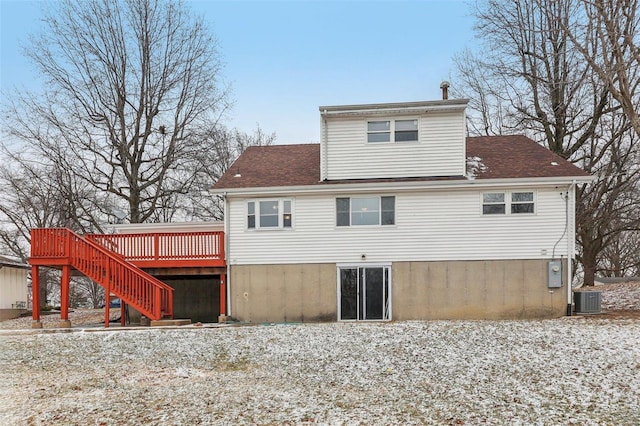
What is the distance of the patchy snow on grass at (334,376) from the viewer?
7363mm

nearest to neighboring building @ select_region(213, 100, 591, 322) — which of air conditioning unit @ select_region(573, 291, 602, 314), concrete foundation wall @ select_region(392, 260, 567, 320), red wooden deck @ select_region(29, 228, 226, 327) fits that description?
concrete foundation wall @ select_region(392, 260, 567, 320)

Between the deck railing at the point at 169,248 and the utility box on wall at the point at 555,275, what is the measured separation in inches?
401

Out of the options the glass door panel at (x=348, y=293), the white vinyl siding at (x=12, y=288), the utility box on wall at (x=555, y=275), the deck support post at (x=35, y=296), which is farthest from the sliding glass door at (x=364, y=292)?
the white vinyl siding at (x=12, y=288)

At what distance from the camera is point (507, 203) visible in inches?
625

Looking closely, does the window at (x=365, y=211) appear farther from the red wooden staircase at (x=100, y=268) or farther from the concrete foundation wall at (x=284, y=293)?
the red wooden staircase at (x=100, y=268)

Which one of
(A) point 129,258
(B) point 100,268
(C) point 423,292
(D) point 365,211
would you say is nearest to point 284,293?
(D) point 365,211

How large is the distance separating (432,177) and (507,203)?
2414mm

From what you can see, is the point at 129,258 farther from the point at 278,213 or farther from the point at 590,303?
the point at 590,303

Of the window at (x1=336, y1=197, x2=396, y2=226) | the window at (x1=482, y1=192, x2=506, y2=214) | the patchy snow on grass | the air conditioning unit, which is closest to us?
the patchy snow on grass

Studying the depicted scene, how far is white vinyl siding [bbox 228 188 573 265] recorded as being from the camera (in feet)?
51.7

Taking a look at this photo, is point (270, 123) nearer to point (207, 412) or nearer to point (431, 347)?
point (431, 347)

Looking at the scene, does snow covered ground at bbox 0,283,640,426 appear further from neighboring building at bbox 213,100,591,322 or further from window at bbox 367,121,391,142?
window at bbox 367,121,391,142

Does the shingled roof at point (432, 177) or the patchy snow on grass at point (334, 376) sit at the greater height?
the shingled roof at point (432, 177)

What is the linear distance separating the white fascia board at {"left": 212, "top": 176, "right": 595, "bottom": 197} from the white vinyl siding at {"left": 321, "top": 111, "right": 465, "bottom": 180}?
2.30ft
